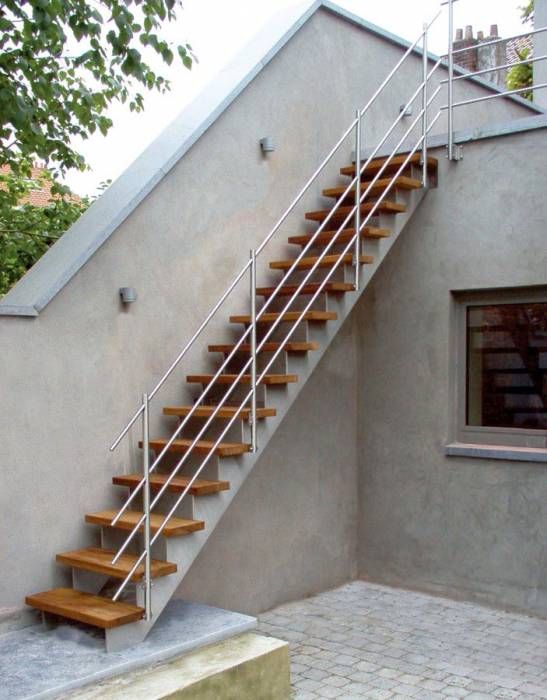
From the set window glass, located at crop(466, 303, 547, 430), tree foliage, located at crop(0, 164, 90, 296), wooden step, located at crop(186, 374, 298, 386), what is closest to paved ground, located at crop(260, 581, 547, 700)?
window glass, located at crop(466, 303, 547, 430)

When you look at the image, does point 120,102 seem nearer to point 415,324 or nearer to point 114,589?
point 415,324

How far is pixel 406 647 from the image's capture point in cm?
536

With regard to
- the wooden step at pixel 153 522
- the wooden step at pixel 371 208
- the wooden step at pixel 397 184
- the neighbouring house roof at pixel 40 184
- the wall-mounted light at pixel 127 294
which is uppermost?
the neighbouring house roof at pixel 40 184

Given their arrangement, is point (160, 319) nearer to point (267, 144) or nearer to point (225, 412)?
point (225, 412)

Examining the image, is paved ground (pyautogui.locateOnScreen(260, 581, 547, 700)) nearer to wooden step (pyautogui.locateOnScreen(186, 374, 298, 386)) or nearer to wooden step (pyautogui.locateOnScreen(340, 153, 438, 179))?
wooden step (pyautogui.locateOnScreen(186, 374, 298, 386))

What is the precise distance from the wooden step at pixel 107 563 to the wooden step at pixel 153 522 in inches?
6.0

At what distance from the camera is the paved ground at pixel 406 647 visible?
474 cm

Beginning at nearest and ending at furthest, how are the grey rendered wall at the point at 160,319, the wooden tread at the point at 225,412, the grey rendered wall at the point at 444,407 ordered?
1. the grey rendered wall at the point at 160,319
2. the wooden tread at the point at 225,412
3. the grey rendered wall at the point at 444,407

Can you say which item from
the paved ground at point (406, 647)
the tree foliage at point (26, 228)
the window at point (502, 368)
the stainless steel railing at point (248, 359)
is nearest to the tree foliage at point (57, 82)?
the tree foliage at point (26, 228)

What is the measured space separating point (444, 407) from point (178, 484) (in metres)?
2.41

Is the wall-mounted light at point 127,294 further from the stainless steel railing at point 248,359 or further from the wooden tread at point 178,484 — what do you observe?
the wooden tread at point 178,484

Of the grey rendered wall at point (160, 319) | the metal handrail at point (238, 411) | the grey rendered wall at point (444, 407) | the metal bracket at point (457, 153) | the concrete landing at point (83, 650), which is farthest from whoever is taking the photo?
the metal bracket at point (457, 153)

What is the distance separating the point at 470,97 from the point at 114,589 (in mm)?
6052

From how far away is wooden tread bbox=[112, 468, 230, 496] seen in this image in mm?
4773
